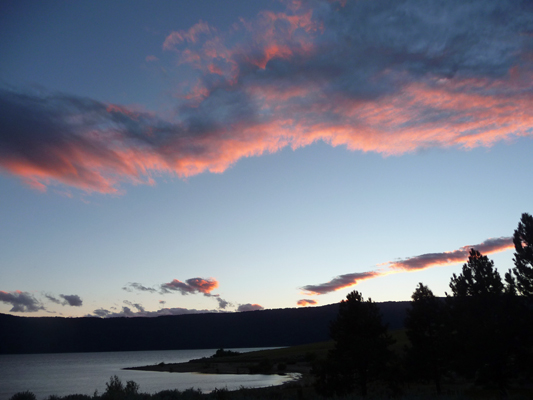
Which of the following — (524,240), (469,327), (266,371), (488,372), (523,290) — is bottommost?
(266,371)

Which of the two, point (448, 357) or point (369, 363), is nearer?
point (369, 363)

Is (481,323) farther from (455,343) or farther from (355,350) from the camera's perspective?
(355,350)

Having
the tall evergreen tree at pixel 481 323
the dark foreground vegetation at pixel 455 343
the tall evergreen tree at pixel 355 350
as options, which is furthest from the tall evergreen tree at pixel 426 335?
the tall evergreen tree at pixel 355 350

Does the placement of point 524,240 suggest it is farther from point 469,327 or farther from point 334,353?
point 334,353

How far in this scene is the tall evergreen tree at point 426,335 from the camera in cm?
3095

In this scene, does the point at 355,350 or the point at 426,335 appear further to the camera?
the point at 426,335

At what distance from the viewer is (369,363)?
88.3 ft

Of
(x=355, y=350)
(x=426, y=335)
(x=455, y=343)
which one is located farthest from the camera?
(x=426, y=335)

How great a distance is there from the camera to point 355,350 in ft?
87.4

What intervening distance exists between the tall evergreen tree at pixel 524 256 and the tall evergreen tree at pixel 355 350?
1106 cm

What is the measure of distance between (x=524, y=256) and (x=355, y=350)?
49.9 feet

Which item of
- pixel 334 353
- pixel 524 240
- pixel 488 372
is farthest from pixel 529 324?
pixel 334 353

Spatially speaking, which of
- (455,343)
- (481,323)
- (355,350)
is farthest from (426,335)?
(355,350)

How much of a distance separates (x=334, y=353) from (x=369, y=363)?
2.67 meters
